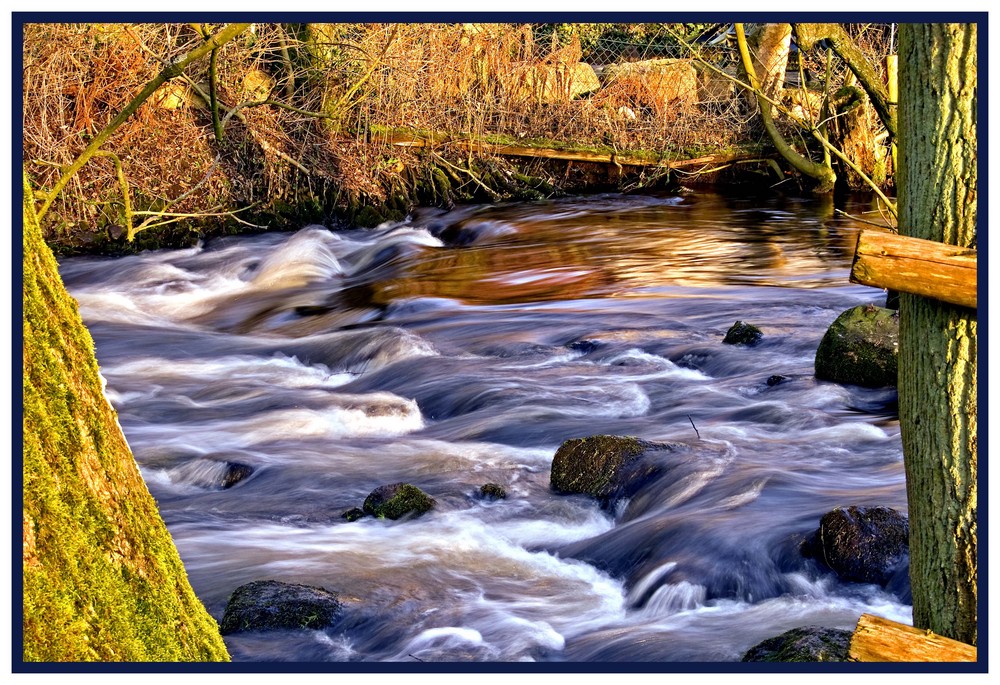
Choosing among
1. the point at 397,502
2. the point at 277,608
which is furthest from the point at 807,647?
the point at 397,502

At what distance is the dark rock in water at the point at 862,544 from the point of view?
4.91m

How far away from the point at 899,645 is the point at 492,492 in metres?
3.52

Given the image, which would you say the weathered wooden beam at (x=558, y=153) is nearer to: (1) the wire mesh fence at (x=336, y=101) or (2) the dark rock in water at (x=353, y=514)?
(1) the wire mesh fence at (x=336, y=101)

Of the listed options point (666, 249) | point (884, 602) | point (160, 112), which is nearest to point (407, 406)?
point (884, 602)

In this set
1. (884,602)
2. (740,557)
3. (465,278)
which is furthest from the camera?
(465,278)

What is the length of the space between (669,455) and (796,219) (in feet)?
32.5

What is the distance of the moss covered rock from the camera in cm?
241

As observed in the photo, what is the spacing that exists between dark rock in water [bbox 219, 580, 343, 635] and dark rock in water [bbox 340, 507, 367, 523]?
1.03 metres

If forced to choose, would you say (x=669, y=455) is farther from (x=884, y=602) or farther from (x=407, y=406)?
(x=407, y=406)

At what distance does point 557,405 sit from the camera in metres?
7.85

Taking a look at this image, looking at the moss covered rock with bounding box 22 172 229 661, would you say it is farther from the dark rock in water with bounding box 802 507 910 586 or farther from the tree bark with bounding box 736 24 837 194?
the tree bark with bounding box 736 24 837 194

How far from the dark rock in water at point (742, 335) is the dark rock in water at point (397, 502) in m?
3.98

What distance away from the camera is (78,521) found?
97.7 inches

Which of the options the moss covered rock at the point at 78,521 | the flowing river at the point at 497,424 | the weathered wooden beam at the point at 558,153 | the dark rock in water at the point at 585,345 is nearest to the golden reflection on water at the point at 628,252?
the flowing river at the point at 497,424
